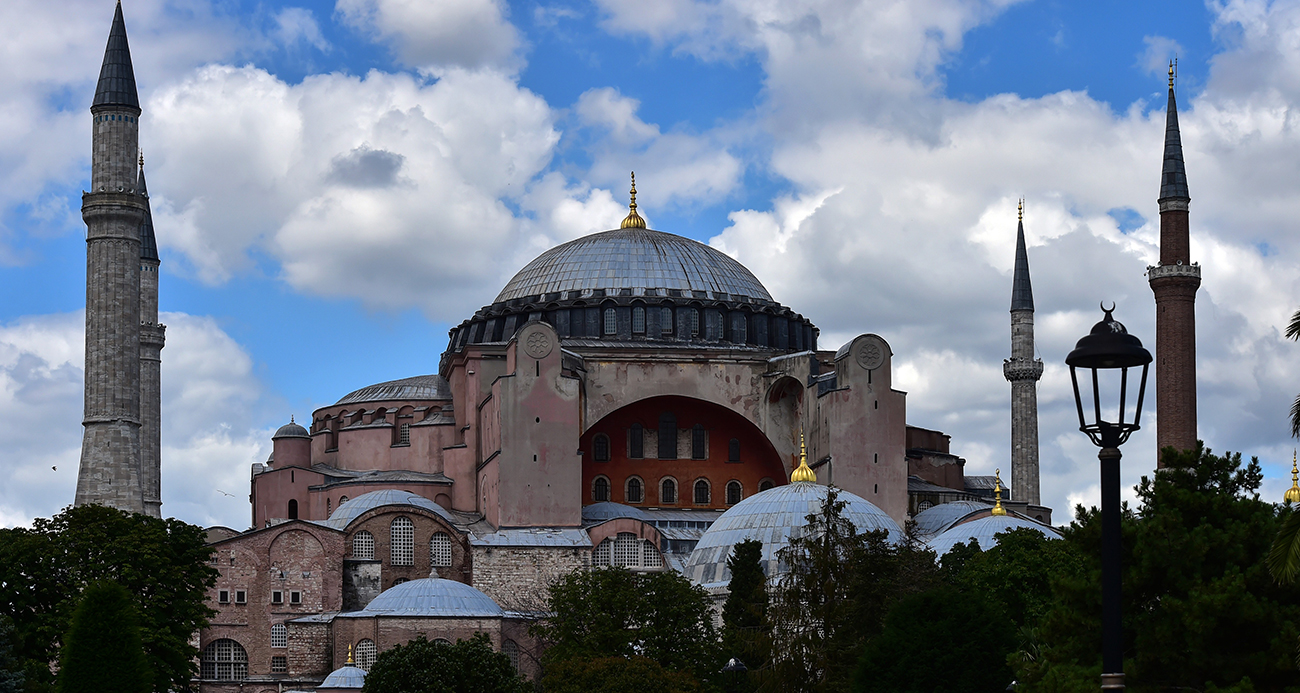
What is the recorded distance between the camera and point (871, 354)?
145 feet

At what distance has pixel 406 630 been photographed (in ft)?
123

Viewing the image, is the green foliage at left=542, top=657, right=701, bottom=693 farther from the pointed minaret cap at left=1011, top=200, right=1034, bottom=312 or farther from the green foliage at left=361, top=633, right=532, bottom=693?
the pointed minaret cap at left=1011, top=200, right=1034, bottom=312

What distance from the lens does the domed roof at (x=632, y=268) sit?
50.6 meters

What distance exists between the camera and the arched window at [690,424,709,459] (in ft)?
155

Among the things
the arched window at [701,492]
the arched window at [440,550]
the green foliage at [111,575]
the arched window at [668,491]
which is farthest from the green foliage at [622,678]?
the arched window at [701,492]

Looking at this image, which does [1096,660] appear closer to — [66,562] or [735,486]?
[66,562]

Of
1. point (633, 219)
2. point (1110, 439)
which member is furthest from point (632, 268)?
point (1110, 439)

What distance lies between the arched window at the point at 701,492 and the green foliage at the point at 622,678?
15220 mm

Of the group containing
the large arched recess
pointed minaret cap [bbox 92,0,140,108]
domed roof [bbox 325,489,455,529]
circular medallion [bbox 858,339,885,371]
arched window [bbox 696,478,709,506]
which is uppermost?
pointed minaret cap [bbox 92,0,140,108]

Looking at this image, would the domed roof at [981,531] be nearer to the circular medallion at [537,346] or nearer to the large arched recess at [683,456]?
the large arched recess at [683,456]

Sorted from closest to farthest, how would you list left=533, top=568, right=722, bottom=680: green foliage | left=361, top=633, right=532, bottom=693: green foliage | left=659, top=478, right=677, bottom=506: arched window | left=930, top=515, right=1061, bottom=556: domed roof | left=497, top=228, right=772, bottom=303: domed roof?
left=361, top=633, right=532, bottom=693: green foliage < left=533, top=568, right=722, bottom=680: green foliage < left=930, top=515, right=1061, bottom=556: domed roof < left=659, top=478, right=677, bottom=506: arched window < left=497, top=228, right=772, bottom=303: domed roof

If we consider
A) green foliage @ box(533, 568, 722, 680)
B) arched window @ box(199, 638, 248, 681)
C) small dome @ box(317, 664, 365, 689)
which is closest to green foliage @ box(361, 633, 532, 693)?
green foliage @ box(533, 568, 722, 680)

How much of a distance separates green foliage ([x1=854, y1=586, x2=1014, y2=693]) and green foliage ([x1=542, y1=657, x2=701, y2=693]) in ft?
18.3

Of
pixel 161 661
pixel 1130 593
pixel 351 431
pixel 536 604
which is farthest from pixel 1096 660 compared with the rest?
pixel 351 431
